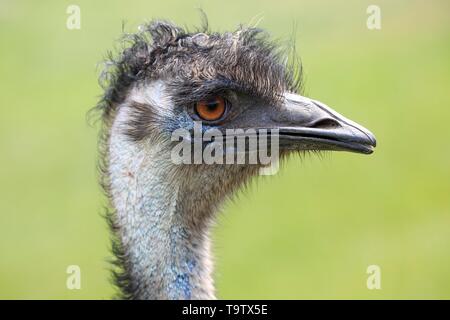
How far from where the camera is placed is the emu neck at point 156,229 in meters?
3.37

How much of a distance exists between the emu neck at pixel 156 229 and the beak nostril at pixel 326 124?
51 centimetres

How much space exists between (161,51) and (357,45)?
6.69 metres

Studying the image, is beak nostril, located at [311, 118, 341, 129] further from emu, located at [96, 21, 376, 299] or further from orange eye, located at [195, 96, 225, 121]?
orange eye, located at [195, 96, 225, 121]

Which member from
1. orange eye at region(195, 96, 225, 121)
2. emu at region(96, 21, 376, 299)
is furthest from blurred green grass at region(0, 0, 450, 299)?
orange eye at region(195, 96, 225, 121)

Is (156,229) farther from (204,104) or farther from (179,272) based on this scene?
(204,104)

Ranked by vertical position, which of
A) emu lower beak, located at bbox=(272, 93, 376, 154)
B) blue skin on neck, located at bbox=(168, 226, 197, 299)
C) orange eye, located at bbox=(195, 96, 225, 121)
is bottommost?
blue skin on neck, located at bbox=(168, 226, 197, 299)

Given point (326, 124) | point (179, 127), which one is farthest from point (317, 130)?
point (179, 127)

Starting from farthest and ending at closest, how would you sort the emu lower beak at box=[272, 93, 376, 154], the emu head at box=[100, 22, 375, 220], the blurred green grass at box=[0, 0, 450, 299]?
the blurred green grass at box=[0, 0, 450, 299] < the emu head at box=[100, 22, 375, 220] < the emu lower beak at box=[272, 93, 376, 154]

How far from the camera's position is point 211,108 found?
337cm

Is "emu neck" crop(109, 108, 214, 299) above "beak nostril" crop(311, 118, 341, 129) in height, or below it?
below

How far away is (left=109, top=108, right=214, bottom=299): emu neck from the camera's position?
3367mm

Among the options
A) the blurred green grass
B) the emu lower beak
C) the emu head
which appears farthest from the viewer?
the blurred green grass
